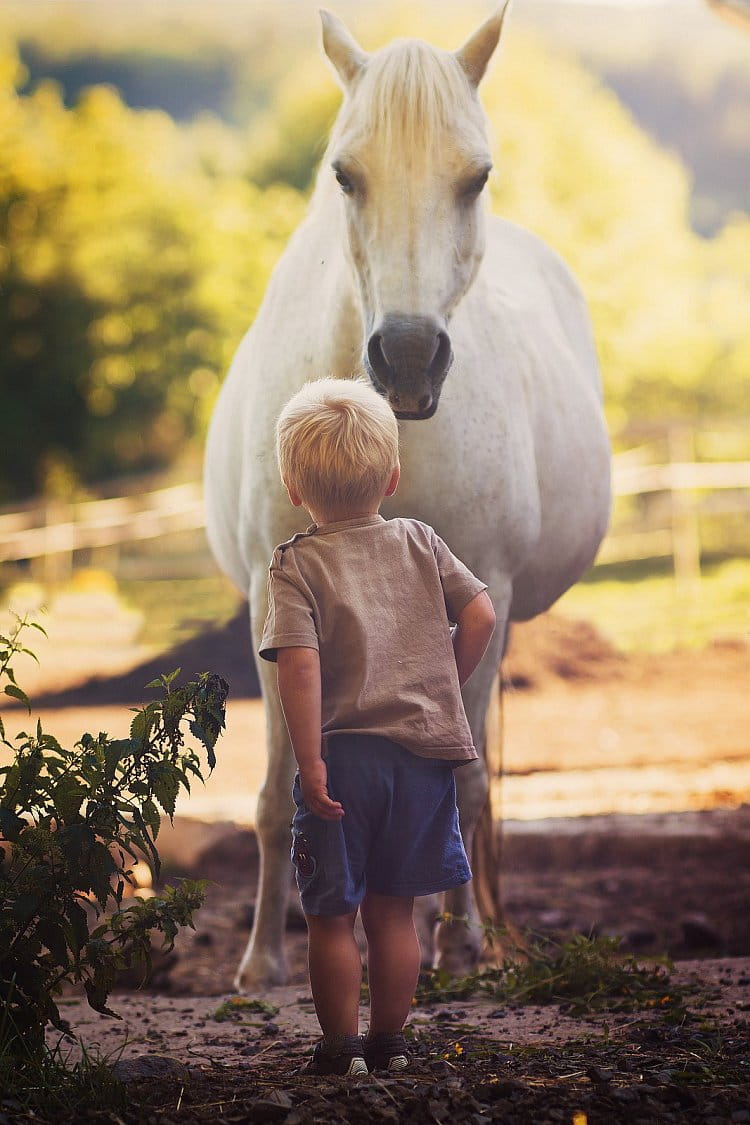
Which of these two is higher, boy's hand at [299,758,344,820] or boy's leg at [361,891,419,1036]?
boy's hand at [299,758,344,820]

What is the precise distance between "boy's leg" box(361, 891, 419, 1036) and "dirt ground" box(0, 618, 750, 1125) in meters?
0.10

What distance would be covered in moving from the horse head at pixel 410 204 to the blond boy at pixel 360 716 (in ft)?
1.40

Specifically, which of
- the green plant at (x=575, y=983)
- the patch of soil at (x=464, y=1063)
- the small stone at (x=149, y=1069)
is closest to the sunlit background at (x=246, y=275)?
the green plant at (x=575, y=983)

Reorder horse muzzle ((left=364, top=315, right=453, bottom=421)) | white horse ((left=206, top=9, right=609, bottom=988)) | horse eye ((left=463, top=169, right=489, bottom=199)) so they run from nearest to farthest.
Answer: horse muzzle ((left=364, top=315, right=453, bottom=421))
white horse ((left=206, top=9, right=609, bottom=988))
horse eye ((left=463, top=169, right=489, bottom=199))

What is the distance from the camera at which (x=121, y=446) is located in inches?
716

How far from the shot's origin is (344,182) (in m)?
2.74

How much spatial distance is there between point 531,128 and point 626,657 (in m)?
9.95

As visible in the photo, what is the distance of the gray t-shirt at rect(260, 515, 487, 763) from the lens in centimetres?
196

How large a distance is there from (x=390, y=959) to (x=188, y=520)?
12960 mm

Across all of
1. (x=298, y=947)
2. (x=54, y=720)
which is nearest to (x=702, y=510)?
(x=54, y=720)

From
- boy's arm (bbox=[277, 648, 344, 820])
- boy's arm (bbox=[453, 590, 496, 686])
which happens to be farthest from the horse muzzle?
boy's arm (bbox=[277, 648, 344, 820])

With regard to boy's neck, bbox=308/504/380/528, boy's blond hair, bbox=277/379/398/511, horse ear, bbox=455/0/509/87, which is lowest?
boy's neck, bbox=308/504/380/528

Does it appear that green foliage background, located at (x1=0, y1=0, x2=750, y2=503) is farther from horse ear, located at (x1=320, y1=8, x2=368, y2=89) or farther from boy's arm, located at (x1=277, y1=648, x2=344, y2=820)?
boy's arm, located at (x1=277, y1=648, x2=344, y2=820)

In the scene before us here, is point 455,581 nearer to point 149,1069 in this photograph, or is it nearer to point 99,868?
point 99,868
